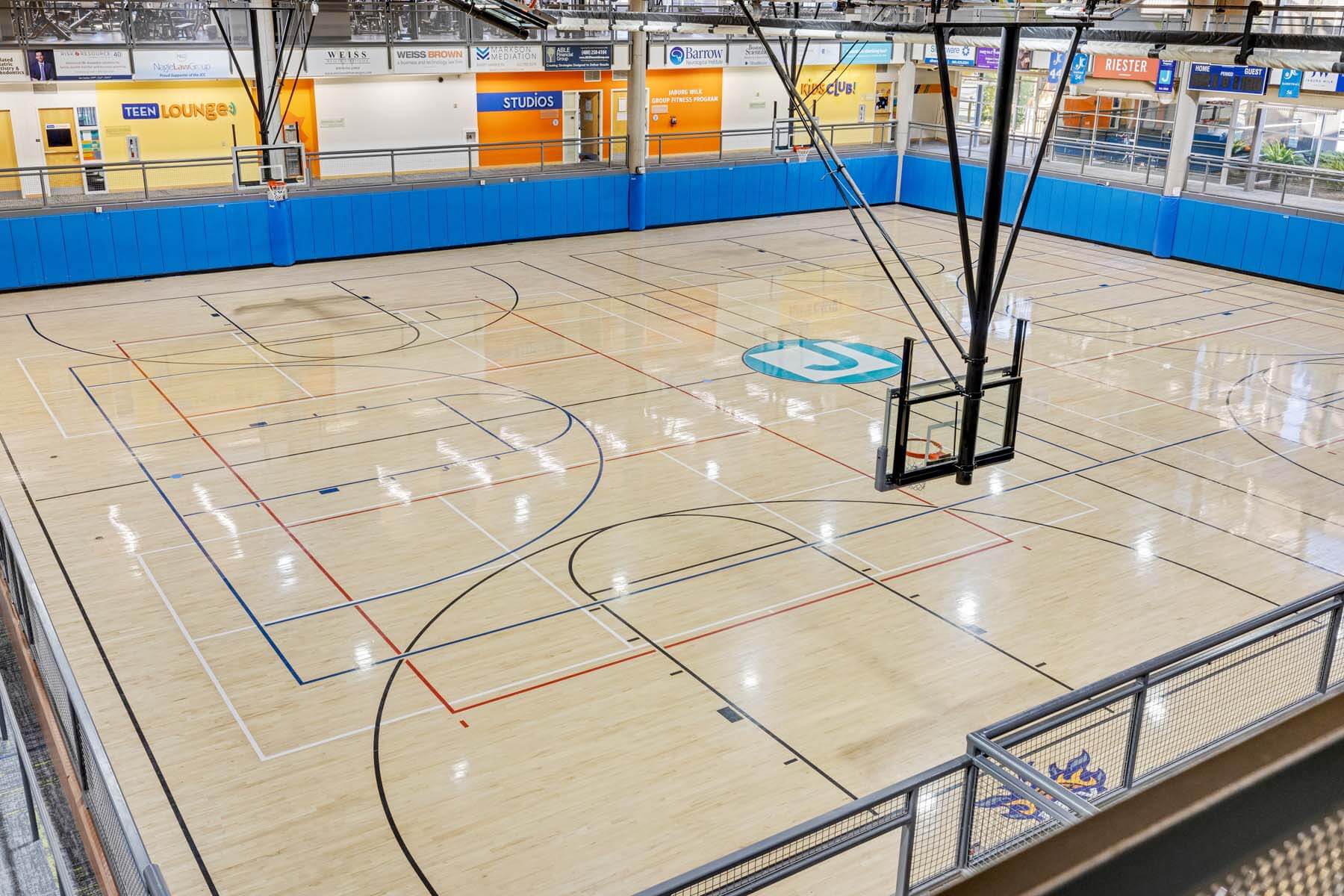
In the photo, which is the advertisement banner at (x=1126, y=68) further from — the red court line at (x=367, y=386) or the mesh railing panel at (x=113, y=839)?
the mesh railing panel at (x=113, y=839)

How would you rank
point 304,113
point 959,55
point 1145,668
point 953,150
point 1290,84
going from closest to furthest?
point 1145,668
point 953,150
point 1290,84
point 304,113
point 959,55

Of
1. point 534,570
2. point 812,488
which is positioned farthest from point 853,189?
point 534,570

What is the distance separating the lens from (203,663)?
32.8 feet

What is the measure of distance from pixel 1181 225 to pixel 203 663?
22.9 metres

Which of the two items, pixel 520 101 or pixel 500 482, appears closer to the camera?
pixel 500 482

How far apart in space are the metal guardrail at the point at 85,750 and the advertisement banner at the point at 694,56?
78.9ft

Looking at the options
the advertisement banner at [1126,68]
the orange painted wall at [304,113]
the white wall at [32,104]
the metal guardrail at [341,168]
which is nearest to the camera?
the metal guardrail at [341,168]

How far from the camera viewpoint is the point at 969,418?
10.4 m

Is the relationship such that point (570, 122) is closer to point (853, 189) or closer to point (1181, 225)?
point (1181, 225)

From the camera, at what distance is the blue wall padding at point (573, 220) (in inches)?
888

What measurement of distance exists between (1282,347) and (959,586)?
1118 cm

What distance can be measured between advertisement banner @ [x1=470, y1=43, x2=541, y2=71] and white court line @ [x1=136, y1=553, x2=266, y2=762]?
18.6m

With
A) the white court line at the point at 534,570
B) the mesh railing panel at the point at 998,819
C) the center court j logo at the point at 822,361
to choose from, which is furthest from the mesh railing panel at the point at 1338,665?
the center court j logo at the point at 822,361

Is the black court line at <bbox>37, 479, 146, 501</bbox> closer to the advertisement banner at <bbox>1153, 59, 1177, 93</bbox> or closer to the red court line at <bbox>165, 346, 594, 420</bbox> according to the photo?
the red court line at <bbox>165, 346, 594, 420</bbox>
